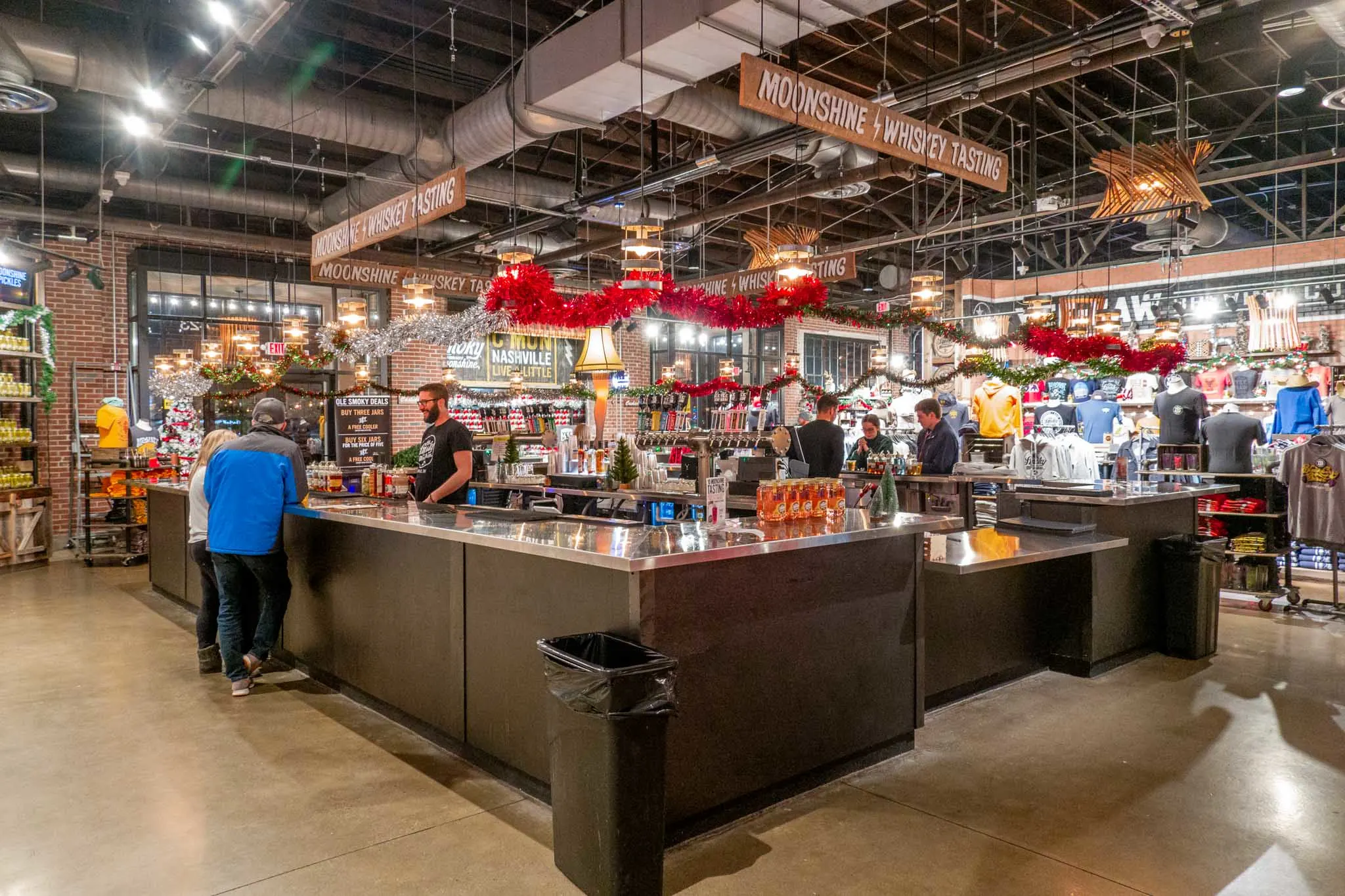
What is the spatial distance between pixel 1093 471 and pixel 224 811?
854 centimetres

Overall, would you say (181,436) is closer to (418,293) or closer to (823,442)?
(418,293)

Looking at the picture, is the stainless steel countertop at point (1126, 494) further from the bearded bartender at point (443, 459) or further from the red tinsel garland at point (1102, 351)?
the bearded bartender at point (443, 459)

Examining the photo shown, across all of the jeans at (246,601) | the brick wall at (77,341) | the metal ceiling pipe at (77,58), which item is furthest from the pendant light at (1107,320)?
the brick wall at (77,341)

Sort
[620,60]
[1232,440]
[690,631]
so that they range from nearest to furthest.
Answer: [690,631]
[620,60]
[1232,440]

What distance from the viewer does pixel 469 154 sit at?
25.9 ft

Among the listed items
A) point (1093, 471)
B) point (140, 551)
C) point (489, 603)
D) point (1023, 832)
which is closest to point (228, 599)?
point (489, 603)

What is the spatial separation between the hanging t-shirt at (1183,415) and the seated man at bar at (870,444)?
2959mm

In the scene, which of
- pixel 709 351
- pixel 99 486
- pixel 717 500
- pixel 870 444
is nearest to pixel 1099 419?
pixel 870 444

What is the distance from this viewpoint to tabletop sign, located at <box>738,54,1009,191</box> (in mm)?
4309

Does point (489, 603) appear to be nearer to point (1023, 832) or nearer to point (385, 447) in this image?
point (1023, 832)

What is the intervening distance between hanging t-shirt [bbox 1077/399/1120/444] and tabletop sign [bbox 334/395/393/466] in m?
10.8

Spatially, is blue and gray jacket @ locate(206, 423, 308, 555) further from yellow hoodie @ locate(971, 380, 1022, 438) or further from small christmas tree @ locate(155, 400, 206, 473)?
yellow hoodie @ locate(971, 380, 1022, 438)

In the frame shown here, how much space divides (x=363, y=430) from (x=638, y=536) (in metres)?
11.4

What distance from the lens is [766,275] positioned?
9930 millimetres
